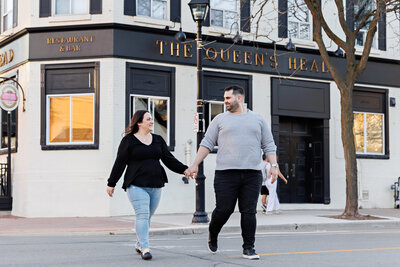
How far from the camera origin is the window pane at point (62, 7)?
18.5 m

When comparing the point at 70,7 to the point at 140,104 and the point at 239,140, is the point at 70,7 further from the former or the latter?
the point at 239,140

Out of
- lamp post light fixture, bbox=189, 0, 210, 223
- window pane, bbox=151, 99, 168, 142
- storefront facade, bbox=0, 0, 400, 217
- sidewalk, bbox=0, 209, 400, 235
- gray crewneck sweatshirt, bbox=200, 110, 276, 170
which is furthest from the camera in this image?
window pane, bbox=151, 99, 168, 142

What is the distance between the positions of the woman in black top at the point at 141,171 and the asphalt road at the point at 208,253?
500mm

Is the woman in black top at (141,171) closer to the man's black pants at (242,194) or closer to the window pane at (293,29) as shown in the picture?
the man's black pants at (242,194)

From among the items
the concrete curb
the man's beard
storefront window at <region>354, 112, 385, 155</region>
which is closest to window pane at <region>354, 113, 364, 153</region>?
storefront window at <region>354, 112, 385, 155</region>

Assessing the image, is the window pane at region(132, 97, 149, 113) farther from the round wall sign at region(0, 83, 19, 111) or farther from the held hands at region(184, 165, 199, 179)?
the held hands at region(184, 165, 199, 179)

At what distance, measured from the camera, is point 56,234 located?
516 inches

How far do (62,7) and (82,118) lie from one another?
320 centimetres

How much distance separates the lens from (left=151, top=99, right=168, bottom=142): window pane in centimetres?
1889

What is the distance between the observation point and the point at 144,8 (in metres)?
18.8

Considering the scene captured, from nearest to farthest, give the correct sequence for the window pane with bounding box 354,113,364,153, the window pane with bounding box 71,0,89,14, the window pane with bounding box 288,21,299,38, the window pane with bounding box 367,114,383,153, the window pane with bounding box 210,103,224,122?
the window pane with bounding box 71,0,89,14
the window pane with bounding box 210,103,224,122
the window pane with bounding box 288,21,299,38
the window pane with bounding box 354,113,364,153
the window pane with bounding box 367,114,383,153

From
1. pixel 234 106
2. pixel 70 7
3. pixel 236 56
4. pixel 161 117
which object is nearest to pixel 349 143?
pixel 236 56

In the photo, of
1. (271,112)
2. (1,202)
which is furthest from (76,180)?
(271,112)

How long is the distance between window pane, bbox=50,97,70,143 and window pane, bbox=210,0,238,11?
5475 mm
